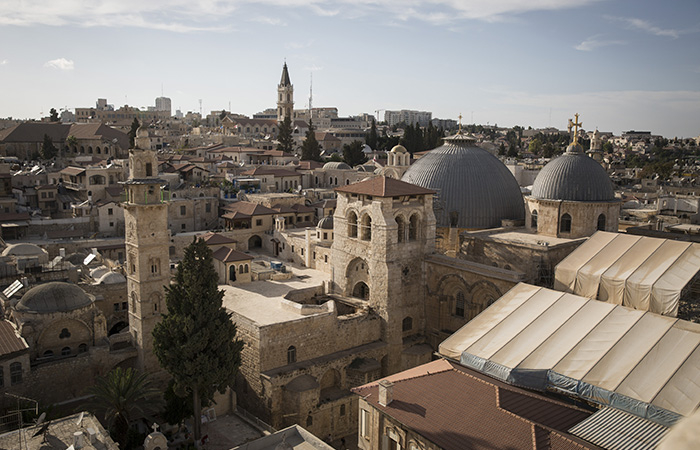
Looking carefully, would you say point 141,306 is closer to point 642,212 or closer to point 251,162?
point 642,212

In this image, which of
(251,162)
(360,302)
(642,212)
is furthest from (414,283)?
(251,162)

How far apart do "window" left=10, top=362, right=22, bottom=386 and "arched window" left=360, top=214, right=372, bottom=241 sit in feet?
53.1

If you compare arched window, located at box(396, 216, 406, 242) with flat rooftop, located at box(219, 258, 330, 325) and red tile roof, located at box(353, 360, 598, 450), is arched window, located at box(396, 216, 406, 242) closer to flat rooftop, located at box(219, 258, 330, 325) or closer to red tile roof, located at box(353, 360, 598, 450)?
flat rooftop, located at box(219, 258, 330, 325)

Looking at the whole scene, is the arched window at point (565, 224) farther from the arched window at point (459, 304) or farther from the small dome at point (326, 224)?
the small dome at point (326, 224)

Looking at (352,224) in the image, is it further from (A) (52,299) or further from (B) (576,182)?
(A) (52,299)

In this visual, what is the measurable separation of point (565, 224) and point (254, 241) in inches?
915

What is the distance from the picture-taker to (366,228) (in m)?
28.7

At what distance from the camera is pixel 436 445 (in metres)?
16.1

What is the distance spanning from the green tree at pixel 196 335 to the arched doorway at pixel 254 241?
67.3ft

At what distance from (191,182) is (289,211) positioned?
1521 cm

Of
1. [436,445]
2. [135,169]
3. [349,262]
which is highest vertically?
[135,169]

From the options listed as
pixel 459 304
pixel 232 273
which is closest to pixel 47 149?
pixel 232 273

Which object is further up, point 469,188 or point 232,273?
point 469,188

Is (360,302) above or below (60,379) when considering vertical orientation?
above
